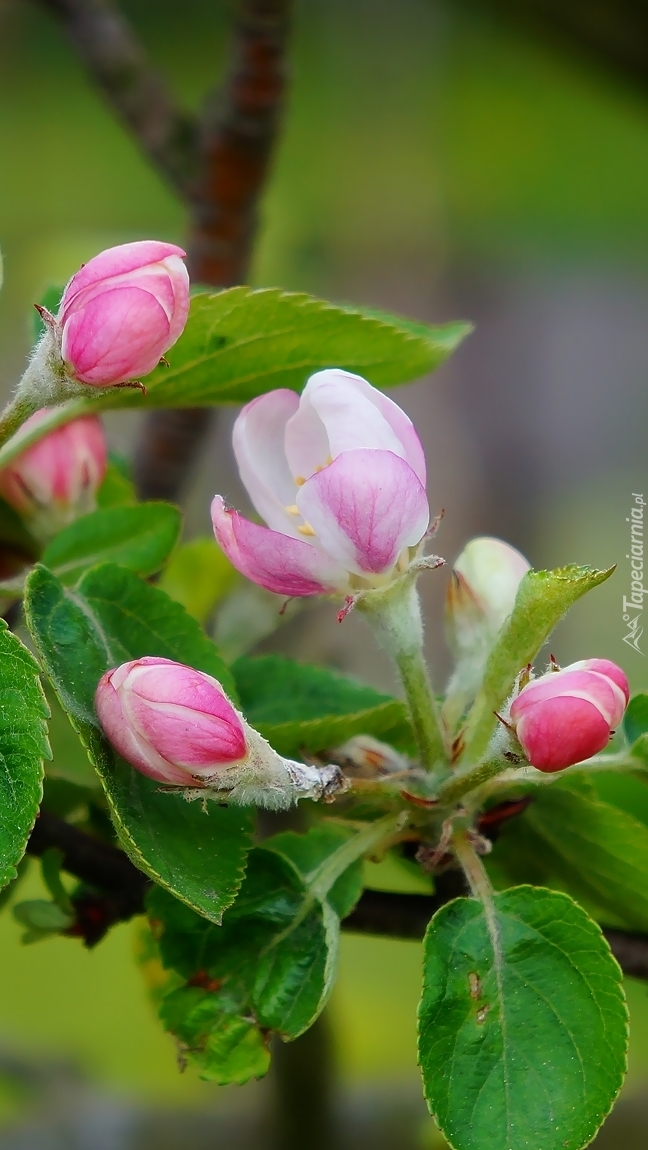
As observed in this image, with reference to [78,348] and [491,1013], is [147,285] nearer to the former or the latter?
[78,348]

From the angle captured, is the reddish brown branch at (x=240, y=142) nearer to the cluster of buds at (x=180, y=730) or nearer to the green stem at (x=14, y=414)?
the green stem at (x=14, y=414)

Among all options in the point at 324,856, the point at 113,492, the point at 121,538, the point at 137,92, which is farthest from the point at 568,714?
the point at 137,92

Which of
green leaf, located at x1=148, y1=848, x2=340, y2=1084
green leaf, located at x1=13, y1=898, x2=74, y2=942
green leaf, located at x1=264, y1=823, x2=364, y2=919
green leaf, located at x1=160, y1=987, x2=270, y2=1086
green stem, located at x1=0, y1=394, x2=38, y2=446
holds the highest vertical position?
green stem, located at x1=0, y1=394, x2=38, y2=446

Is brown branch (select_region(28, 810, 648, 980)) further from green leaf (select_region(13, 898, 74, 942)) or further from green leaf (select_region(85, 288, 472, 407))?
green leaf (select_region(85, 288, 472, 407))

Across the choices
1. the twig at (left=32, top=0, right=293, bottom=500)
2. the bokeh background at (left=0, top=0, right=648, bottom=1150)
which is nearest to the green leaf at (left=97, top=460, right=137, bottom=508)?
the twig at (left=32, top=0, right=293, bottom=500)

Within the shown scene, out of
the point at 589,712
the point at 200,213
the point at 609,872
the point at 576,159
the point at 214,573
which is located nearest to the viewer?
the point at 589,712

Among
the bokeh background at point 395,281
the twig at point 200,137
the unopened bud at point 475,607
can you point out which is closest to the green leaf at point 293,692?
the unopened bud at point 475,607

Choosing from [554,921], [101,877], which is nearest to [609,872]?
[554,921]
